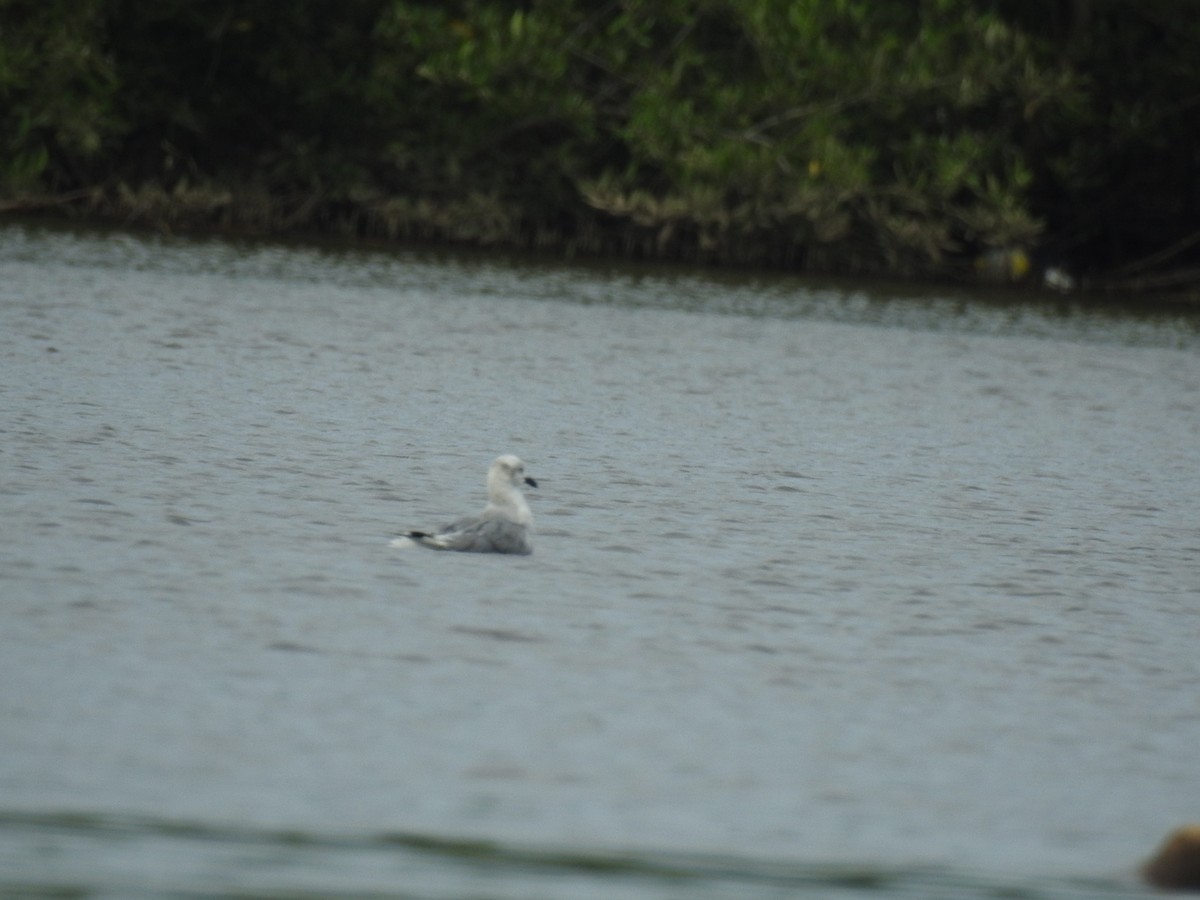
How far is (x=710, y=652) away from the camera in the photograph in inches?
296

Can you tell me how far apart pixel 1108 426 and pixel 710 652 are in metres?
8.38

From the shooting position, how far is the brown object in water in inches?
205

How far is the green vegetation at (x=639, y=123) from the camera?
2780 cm

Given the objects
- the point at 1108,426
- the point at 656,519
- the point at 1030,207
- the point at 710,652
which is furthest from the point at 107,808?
the point at 1030,207

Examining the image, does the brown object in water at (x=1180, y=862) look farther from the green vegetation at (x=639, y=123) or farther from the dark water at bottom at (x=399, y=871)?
the green vegetation at (x=639, y=123)

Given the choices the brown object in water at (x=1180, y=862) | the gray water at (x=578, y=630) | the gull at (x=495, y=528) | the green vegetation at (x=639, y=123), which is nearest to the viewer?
the brown object in water at (x=1180, y=862)

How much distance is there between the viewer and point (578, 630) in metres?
7.72

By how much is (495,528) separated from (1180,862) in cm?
419

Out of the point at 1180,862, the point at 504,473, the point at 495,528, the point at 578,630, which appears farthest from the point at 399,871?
the point at 504,473

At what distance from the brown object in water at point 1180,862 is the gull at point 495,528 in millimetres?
4063

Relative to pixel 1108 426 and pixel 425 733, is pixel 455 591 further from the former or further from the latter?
pixel 1108 426

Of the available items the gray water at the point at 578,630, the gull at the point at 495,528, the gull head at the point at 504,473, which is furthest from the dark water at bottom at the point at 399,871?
the gull head at the point at 504,473

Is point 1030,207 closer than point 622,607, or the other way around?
point 622,607

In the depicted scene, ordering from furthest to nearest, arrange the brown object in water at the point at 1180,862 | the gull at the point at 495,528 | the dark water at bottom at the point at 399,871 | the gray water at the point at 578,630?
the gull at the point at 495,528 → the gray water at the point at 578,630 → the brown object in water at the point at 1180,862 → the dark water at bottom at the point at 399,871
